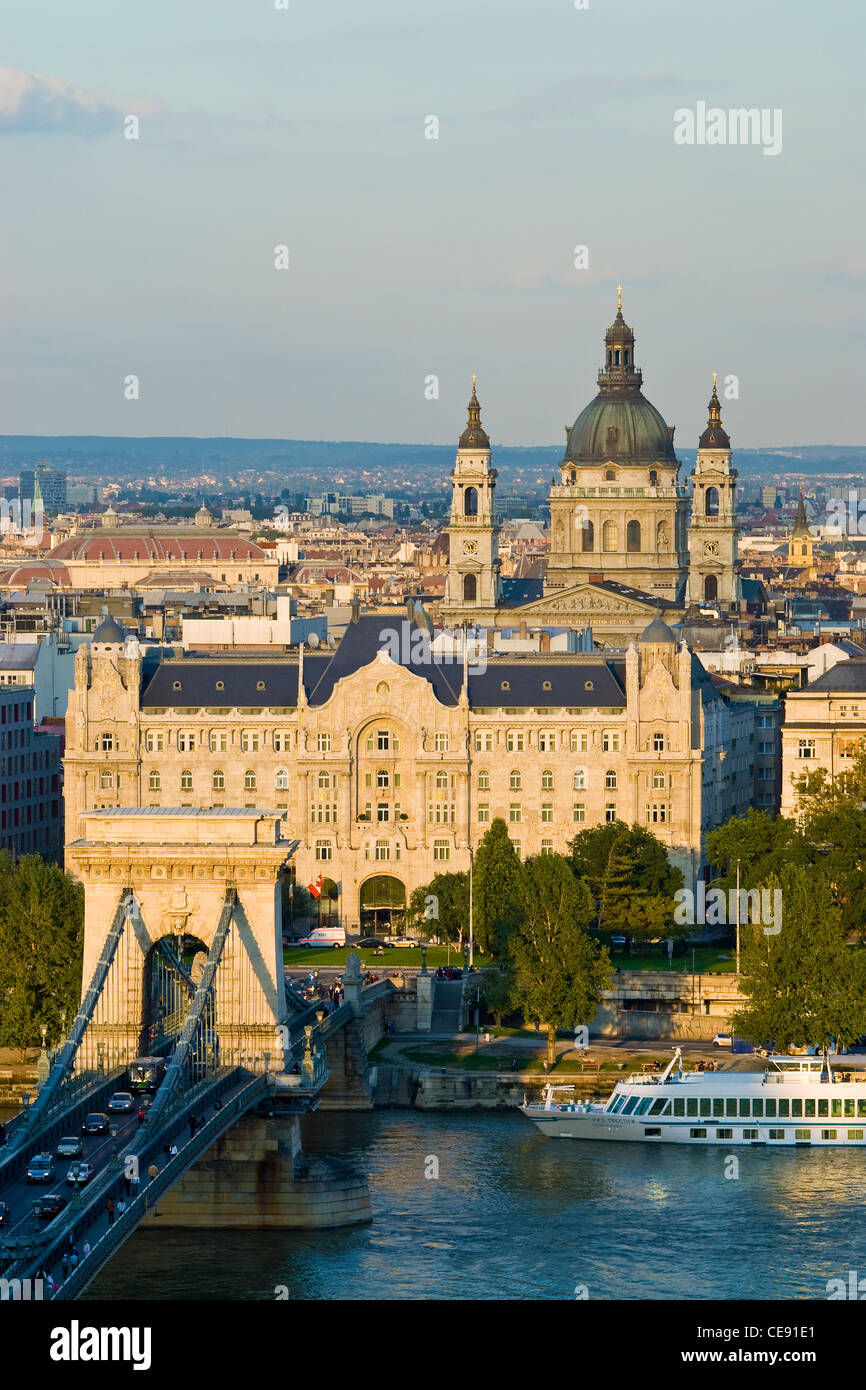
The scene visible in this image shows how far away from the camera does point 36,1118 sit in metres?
69.1

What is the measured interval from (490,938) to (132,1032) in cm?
2847

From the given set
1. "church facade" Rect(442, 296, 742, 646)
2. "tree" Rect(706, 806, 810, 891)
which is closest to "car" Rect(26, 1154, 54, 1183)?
"tree" Rect(706, 806, 810, 891)

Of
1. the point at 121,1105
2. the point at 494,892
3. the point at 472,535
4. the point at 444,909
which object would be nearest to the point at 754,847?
the point at 494,892

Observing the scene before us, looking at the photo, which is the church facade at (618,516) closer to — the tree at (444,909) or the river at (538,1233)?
the tree at (444,909)

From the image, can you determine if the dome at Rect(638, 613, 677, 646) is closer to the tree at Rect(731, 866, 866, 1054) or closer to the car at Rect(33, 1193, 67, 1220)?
the tree at Rect(731, 866, 866, 1054)

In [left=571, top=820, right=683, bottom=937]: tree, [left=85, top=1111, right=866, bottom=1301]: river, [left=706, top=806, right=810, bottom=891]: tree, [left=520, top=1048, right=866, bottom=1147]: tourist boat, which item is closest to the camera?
[left=85, top=1111, right=866, bottom=1301]: river

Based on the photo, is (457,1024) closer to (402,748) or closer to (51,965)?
(51,965)

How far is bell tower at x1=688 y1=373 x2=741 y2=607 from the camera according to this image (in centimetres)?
18550

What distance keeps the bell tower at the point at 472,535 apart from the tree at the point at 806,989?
79.8 m

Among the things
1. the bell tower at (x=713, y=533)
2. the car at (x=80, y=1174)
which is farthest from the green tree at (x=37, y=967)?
the bell tower at (x=713, y=533)

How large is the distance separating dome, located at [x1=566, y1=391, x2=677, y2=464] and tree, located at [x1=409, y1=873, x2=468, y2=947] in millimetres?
71838

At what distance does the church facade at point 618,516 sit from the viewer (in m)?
174

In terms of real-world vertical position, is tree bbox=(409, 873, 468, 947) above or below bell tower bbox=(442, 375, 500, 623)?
below

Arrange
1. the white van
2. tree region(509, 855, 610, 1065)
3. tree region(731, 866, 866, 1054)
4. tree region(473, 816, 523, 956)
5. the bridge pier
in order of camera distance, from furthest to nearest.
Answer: the white van < tree region(473, 816, 523, 956) < tree region(509, 855, 610, 1065) < tree region(731, 866, 866, 1054) < the bridge pier
